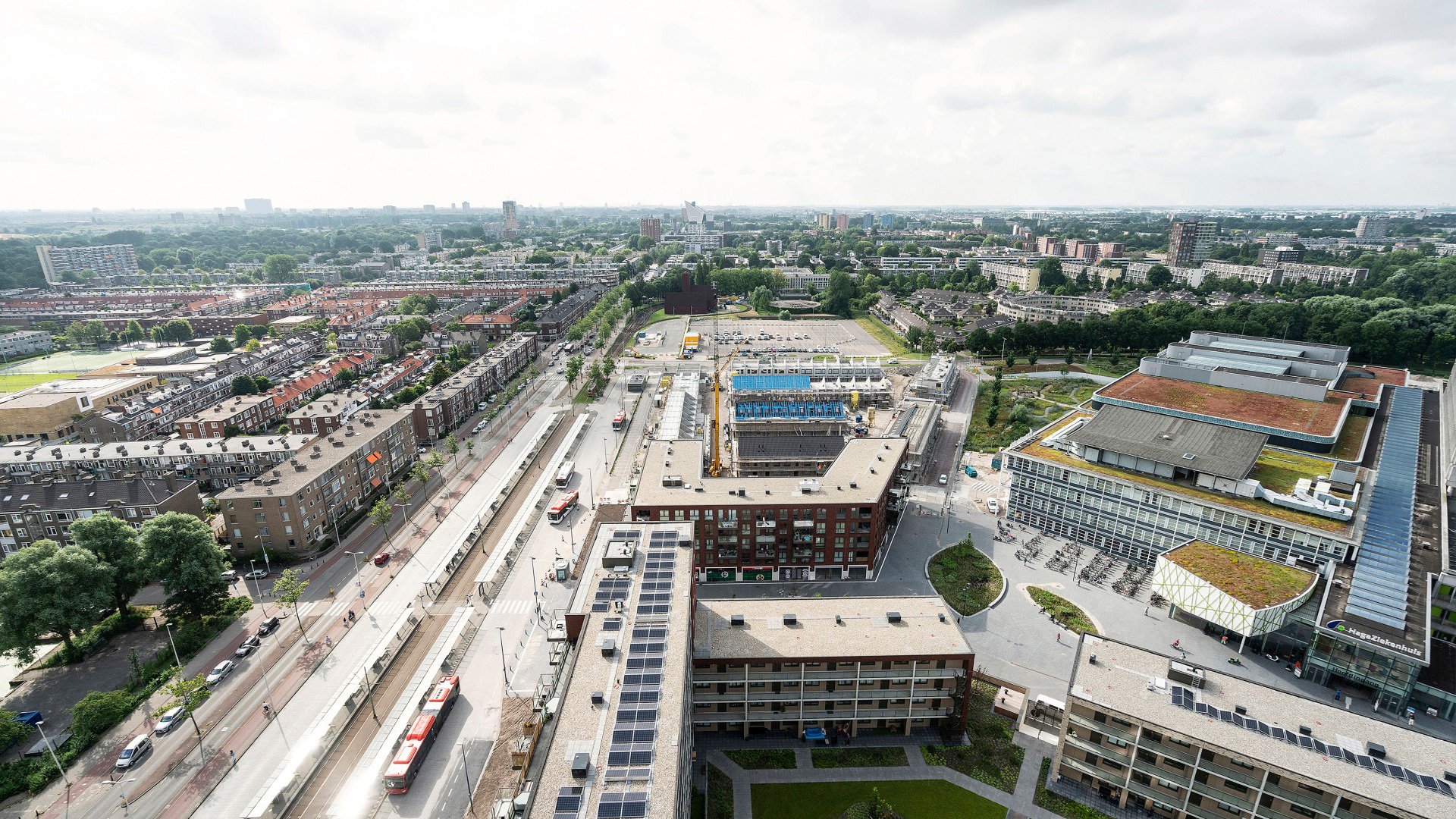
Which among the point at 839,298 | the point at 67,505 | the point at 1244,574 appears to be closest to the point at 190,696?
the point at 67,505

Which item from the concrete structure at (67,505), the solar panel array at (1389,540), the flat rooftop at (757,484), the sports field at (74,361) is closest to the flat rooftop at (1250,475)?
the solar panel array at (1389,540)

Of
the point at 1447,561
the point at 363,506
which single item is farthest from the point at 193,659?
the point at 1447,561

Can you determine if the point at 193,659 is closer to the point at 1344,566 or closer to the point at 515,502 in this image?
the point at 515,502

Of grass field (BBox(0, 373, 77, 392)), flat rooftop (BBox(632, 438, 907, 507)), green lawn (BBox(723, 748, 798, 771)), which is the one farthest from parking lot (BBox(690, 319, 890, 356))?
grass field (BBox(0, 373, 77, 392))

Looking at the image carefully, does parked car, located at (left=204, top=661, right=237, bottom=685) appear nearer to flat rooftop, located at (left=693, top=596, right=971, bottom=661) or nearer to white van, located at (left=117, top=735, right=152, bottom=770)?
white van, located at (left=117, top=735, right=152, bottom=770)

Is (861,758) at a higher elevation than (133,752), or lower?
lower

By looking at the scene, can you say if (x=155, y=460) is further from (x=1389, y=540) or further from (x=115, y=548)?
(x=1389, y=540)
